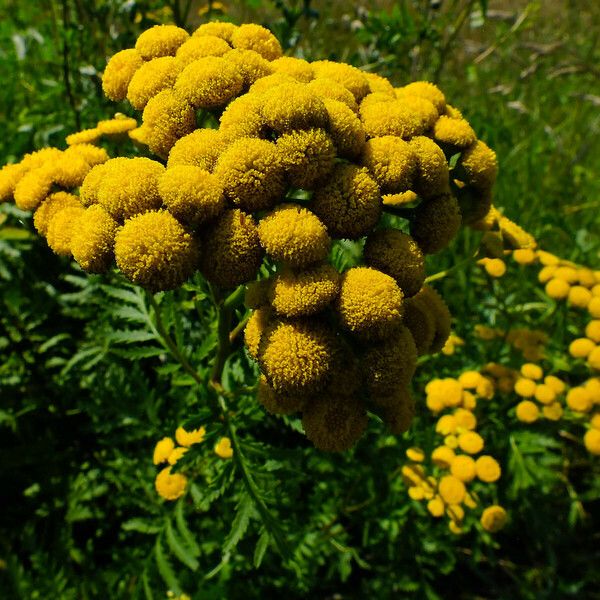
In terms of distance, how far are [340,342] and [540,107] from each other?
19.0 feet

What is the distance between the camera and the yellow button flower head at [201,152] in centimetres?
176

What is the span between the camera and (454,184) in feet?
7.40

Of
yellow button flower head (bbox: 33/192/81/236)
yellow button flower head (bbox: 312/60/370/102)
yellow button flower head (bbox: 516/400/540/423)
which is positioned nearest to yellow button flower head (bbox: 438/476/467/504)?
yellow button flower head (bbox: 516/400/540/423)

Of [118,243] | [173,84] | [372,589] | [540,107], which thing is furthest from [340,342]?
[540,107]

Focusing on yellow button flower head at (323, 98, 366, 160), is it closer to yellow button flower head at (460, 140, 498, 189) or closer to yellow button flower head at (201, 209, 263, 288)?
yellow button flower head at (201, 209, 263, 288)

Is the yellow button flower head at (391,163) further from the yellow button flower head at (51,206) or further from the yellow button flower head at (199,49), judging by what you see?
the yellow button flower head at (51,206)

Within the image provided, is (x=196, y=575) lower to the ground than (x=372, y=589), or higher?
higher

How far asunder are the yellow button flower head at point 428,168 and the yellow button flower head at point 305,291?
49 centimetres

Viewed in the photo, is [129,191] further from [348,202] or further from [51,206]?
[348,202]

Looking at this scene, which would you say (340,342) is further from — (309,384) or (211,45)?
(211,45)

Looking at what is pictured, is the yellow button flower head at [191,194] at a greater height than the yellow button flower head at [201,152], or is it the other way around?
the yellow button flower head at [201,152]

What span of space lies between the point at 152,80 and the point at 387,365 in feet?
4.42

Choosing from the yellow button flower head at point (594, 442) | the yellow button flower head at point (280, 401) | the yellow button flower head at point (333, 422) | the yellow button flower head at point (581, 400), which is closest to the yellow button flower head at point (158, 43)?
the yellow button flower head at point (280, 401)

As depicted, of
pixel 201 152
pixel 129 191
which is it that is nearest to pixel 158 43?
pixel 201 152
